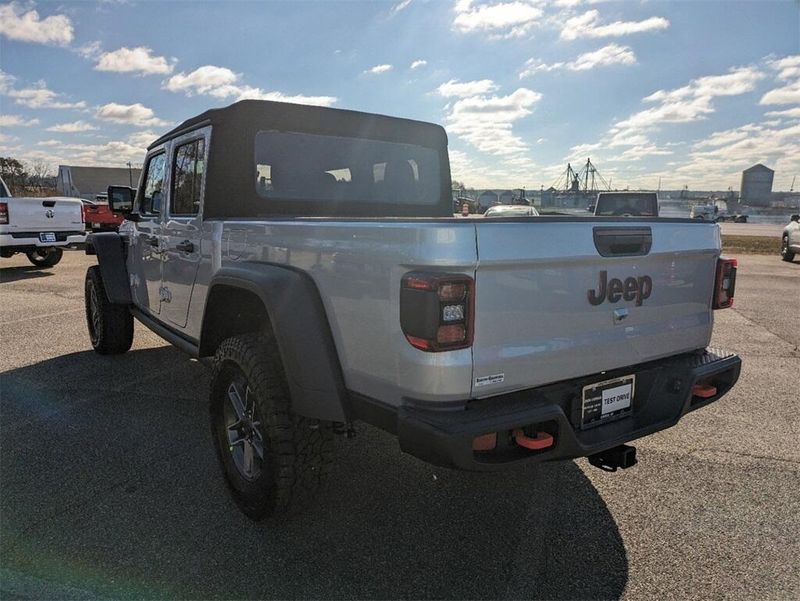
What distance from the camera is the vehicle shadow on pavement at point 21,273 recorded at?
11095 millimetres

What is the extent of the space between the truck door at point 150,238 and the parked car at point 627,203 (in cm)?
1226

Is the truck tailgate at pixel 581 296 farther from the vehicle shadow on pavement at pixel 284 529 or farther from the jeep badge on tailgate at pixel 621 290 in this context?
the vehicle shadow on pavement at pixel 284 529

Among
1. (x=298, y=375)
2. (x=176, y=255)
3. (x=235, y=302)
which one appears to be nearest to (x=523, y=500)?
(x=298, y=375)

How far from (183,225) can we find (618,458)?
9.74 ft

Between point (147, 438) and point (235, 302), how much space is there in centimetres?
130

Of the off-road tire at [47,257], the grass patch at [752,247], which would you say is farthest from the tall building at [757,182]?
the off-road tire at [47,257]

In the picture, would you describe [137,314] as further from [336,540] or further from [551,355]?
[551,355]

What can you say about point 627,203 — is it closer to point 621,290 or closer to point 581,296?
point 621,290

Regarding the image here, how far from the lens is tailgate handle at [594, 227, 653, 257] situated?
2.35 m

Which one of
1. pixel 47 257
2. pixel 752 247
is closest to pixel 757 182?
pixel 752 247

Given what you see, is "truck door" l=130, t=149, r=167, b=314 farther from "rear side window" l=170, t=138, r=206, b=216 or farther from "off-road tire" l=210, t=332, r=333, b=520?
"off-road tire" l=210, t=332, r=333, b=520

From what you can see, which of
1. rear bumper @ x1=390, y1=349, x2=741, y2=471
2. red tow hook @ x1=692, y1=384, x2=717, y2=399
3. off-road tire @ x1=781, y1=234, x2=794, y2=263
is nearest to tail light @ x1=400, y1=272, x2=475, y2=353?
rear bumper @ x1=390, y1=349, x2=741, y2=471

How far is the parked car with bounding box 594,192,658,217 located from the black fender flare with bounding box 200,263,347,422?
→ 13452 millimetres

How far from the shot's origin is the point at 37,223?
443 inches
